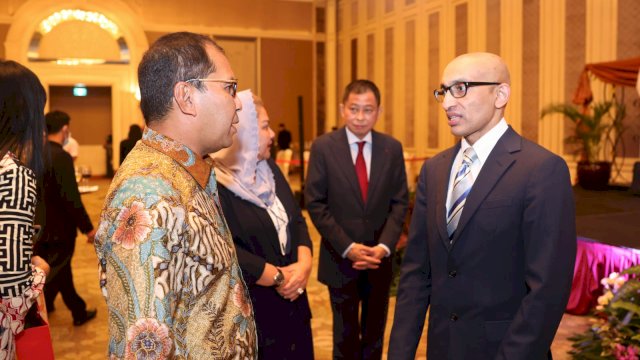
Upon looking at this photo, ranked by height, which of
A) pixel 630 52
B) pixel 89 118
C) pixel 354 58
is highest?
pixel 354 58

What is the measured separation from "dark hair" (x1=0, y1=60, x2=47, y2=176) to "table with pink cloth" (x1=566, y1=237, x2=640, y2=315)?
3.66 meters

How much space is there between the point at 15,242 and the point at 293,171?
47.6 feet

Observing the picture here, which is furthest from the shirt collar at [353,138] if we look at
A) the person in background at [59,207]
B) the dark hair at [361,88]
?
the person in background at [59,207]

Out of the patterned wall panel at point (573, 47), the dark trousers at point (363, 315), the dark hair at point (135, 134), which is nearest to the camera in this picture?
the dark trousers at point (363, 315)

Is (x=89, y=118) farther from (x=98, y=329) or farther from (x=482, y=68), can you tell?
(x=482, y=68)

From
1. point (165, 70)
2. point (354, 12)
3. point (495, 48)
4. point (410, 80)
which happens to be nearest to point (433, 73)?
point (410, 80)

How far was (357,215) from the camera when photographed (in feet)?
10.9

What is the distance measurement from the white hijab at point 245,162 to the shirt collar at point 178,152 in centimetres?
97

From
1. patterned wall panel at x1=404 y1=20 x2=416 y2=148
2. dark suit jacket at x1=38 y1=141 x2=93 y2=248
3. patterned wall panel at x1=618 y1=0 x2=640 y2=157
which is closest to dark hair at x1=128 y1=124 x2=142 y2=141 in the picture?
dark suit jacket at x1=38 y1=141 x2=93 y2=248

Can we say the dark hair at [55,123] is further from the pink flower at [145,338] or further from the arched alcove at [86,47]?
the arched alcove at [86,47]

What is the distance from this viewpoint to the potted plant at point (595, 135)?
8.06 m

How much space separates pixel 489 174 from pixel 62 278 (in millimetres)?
3670

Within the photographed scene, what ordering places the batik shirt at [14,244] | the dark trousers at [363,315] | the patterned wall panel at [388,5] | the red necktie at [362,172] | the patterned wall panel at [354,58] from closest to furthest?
the batik shirt at [14,244]
the dark trousers at [363,315]
the red necktie at [362,172]
the patterned wall panel at [388,5]
the patterned wall panel at [354,58]

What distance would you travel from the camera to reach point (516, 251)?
1.82m
